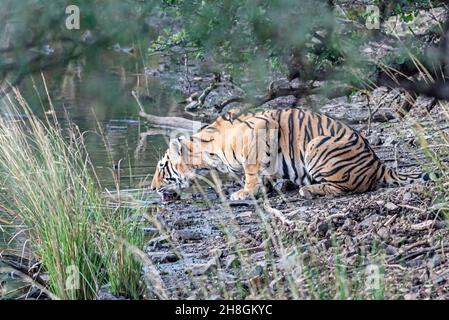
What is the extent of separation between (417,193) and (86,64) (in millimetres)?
3231

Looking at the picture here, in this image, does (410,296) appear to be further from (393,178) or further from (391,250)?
(393,178)

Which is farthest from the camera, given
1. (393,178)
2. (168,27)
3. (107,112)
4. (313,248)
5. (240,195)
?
(240,195)

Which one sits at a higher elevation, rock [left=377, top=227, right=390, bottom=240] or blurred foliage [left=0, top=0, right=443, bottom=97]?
blurred foliage [left=0, top=0, right=443, bottom=97]

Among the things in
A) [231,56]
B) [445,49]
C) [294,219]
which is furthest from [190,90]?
[231,56]

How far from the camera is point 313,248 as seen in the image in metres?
6.11

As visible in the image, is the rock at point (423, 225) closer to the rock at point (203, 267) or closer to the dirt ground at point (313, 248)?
the dirt ground at point (313, 248)

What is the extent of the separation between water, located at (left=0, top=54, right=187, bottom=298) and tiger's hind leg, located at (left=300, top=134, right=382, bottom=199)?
63.0 inches

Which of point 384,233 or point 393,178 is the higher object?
point 384,233

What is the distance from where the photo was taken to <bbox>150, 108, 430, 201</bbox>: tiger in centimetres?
874

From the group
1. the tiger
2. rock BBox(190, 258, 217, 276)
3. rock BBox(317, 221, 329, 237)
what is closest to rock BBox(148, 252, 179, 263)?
rock BBox(190, 258, 217, 276)

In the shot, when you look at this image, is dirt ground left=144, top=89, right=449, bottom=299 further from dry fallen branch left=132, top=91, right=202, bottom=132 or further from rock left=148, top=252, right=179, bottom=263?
dry fallen branch left=132, top=91, right=202, bottom=132

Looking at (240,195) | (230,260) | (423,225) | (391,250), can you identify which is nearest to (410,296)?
(391,250)

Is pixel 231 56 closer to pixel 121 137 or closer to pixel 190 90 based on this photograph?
pixel 121 137

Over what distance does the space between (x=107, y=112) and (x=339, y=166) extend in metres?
3.99
